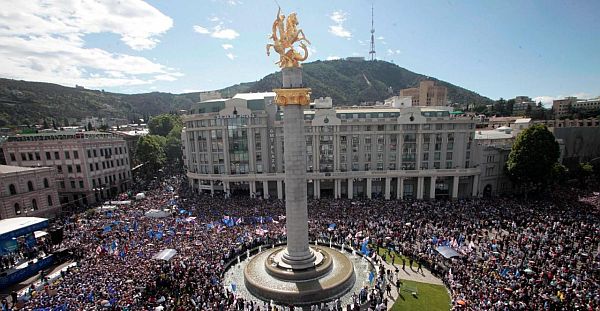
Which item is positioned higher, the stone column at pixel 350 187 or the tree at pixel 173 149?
the tree at pixel 173 149

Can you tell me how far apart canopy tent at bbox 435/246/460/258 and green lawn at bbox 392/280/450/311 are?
3.39 m

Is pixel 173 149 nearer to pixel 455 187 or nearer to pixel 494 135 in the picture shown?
pixel 455 187

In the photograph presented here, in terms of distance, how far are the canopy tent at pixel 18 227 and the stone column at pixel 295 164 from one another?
29.1 meters

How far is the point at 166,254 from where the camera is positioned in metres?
30.1

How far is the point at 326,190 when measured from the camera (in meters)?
62.4

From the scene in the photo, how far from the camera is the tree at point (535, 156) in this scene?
50.6m

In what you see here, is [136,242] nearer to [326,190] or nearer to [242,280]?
[242,280]

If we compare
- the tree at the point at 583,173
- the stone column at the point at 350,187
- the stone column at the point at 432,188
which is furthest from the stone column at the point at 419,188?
the tree at the point at 583,173

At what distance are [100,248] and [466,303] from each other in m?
36.2

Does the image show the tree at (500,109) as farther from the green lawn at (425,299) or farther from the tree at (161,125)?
the tree at (161,125)

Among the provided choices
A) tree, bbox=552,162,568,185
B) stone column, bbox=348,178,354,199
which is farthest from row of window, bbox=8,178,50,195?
tree, bbox=552,162,568,185

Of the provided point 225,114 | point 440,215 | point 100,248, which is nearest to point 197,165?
point 225,114

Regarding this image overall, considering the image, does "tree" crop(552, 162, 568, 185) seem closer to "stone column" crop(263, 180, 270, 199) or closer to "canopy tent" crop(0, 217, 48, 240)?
"stone column" crop(263, 180, 270, 199)

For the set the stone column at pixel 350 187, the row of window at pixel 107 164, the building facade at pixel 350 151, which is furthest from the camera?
the row of window at pixel 107 164
